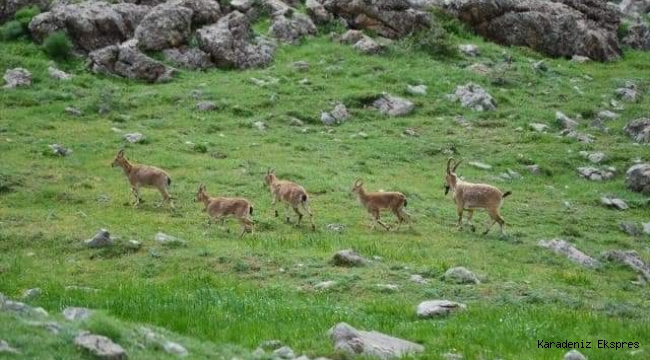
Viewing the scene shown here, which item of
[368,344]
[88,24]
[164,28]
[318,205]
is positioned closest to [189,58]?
[164,28]

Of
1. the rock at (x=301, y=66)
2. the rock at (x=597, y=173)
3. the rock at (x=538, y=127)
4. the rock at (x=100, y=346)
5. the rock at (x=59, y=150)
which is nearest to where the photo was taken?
the rock at (x=100, y=346)

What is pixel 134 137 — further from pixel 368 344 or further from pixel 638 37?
pixel 638 37

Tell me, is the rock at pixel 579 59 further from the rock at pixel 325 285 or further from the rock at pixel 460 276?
the rock at pixel 325 285

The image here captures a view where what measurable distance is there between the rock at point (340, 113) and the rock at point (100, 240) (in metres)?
16.4

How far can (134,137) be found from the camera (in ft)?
95.2

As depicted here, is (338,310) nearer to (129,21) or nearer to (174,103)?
(174,103)

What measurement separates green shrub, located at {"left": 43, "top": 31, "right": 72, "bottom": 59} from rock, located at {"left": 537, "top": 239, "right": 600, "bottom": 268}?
2448 centimetres

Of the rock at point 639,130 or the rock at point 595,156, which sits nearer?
the rock at point 595,156

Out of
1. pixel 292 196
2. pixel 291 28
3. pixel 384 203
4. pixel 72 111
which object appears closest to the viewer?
pixel 292 196

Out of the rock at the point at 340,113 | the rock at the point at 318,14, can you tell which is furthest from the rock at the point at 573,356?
the rock at the point at 318,14

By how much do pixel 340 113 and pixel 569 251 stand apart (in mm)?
15076

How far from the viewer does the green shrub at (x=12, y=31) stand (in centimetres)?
3819

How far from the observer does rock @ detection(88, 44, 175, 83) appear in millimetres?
36344

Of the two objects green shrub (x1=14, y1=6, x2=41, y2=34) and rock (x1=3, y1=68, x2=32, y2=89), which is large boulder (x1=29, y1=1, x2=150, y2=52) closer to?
green shrub (x1=14, y1=6, x2=41, y2=34)
